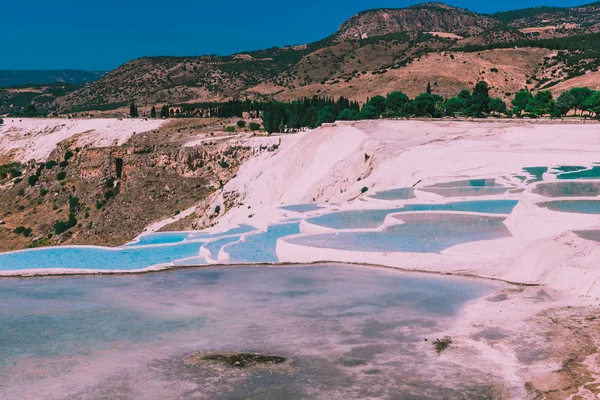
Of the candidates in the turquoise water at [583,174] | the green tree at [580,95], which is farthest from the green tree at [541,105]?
the turquoise water at [583,174]

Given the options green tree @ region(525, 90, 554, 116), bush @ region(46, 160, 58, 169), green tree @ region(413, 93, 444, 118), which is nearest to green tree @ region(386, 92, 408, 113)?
green tree @ region(413, 93, 444, 118)

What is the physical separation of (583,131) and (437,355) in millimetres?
36222

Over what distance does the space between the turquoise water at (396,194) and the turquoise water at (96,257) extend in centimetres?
757

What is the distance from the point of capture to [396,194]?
87.7 ft

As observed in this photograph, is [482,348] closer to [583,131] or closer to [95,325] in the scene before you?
[95,325]

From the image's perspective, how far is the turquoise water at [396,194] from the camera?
2583cm

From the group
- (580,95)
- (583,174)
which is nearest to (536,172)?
(583,174)

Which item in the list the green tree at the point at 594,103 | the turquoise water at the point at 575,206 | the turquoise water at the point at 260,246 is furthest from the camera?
the green tree at the point at 594,103

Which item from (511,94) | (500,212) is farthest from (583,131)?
(511,94)

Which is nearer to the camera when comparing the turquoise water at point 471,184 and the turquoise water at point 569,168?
the turquoise water at point 471,184

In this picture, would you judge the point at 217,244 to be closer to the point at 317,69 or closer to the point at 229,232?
the point at 229,232

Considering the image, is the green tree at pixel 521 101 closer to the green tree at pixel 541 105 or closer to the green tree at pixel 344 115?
the green tree at pixel 541 105

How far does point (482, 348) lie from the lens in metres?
9.83

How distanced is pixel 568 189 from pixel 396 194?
6.61 meters
